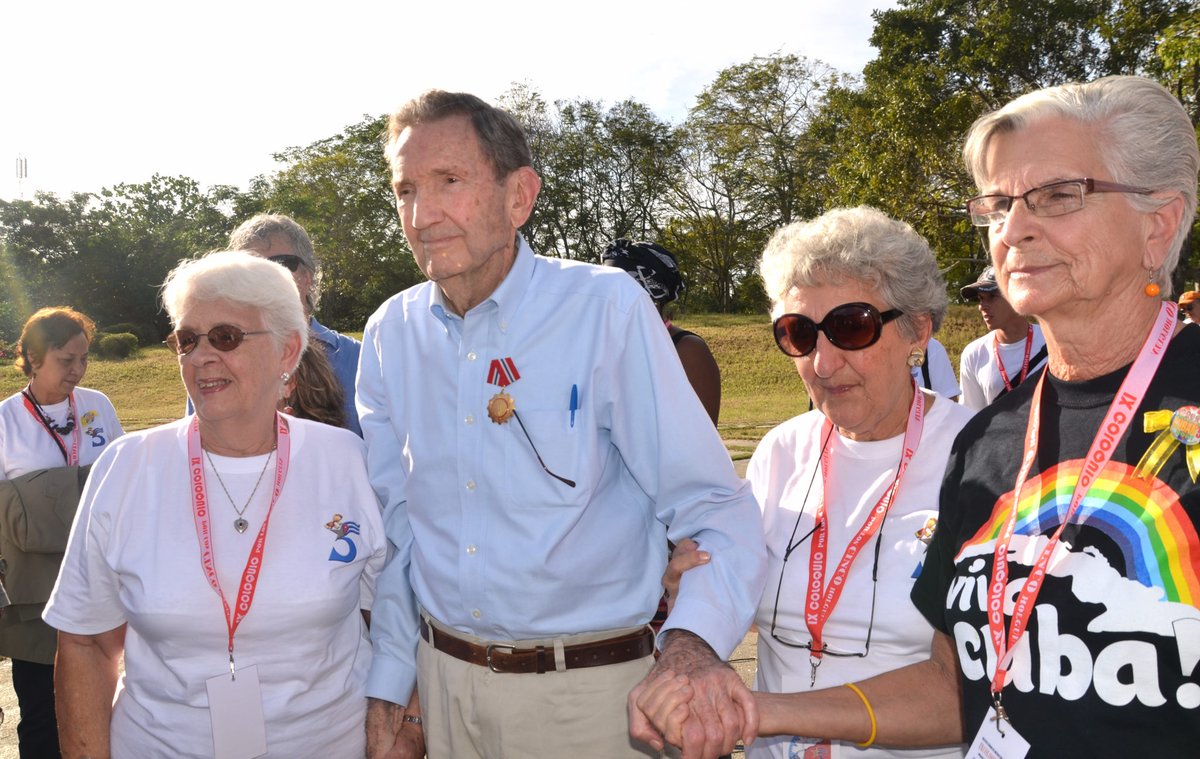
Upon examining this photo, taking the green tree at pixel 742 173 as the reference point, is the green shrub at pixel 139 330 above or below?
below

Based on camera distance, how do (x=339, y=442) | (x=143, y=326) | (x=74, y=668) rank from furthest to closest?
(x=143, y=326) < (x=339, y=442) < (x=74, y=668)

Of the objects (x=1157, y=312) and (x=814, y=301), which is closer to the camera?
(x=1157, y=312)

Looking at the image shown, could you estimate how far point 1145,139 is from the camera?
1783mm

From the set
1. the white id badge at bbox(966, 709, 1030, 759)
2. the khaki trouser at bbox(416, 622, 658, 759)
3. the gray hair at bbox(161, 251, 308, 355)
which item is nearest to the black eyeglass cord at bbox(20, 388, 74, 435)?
the gray hair at bbox(161, 251, 308, 355)

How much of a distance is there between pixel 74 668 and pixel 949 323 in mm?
26422

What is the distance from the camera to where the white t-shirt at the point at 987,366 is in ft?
22.4

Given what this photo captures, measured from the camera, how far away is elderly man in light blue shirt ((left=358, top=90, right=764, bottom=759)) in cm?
257

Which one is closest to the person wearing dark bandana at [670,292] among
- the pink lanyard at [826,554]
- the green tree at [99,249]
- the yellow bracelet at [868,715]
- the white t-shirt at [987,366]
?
the pink lanyard at [826,554]

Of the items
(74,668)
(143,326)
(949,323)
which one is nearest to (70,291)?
(143,326)

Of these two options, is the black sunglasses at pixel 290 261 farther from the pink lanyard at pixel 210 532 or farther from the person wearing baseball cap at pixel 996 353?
the person wearing baseball cap at pixel 996 353

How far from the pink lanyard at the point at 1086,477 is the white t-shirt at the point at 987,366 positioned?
5.12m

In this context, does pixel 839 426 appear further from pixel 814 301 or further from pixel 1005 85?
pixel 1005 85

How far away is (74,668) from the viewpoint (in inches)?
109

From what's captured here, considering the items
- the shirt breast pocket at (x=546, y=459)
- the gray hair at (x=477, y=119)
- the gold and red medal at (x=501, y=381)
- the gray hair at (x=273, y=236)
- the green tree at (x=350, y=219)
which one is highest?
the green tree at (x=350, y=219)
